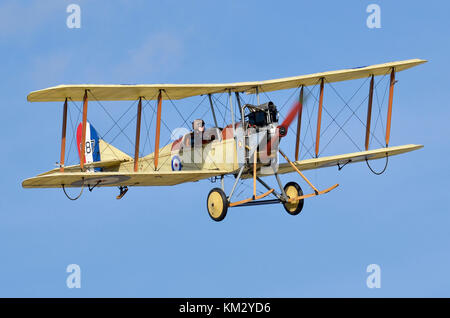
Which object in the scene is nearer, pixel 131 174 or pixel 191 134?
pixel 131 174

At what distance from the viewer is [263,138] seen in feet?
67.9

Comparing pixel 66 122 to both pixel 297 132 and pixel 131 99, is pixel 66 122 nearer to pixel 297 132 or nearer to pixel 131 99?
pixel 131 99

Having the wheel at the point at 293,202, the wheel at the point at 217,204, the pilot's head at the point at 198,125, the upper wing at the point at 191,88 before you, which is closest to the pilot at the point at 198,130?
the pilot's head at the point at 198,125

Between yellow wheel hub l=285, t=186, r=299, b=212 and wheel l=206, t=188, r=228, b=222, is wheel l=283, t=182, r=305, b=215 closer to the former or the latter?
yellow wheel hub l=285, t=186, r=299, b=212

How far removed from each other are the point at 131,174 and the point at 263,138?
306 cm

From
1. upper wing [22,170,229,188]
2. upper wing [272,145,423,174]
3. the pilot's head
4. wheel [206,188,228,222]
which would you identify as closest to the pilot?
the pilot's head

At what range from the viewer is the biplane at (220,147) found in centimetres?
2044

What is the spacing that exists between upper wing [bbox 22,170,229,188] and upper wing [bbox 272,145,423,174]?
2.27m

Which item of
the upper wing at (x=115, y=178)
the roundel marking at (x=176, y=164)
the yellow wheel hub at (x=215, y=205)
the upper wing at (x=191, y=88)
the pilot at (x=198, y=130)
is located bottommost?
the yellow wheel hub at (x=215, y=205)

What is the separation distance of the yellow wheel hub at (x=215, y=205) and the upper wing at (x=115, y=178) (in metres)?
0.61

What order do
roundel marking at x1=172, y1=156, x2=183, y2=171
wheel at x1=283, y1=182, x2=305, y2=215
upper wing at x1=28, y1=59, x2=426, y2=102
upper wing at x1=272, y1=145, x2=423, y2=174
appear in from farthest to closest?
upper wing at x1=272, y1=145, x2=423, y2=174
roundel marking at x1=172, y1=156, x2=183, y2=171
wheel at x1=283, y1=182, x2=305, y2=215
upper wing at x1=28, y1=59, x2=426, y2=102

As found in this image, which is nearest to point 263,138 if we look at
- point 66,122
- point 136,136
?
point 136,136

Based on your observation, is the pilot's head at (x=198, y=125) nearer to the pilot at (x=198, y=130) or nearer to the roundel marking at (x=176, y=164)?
the pilot at (x=198, y=130)

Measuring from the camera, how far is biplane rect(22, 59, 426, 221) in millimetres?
20438
